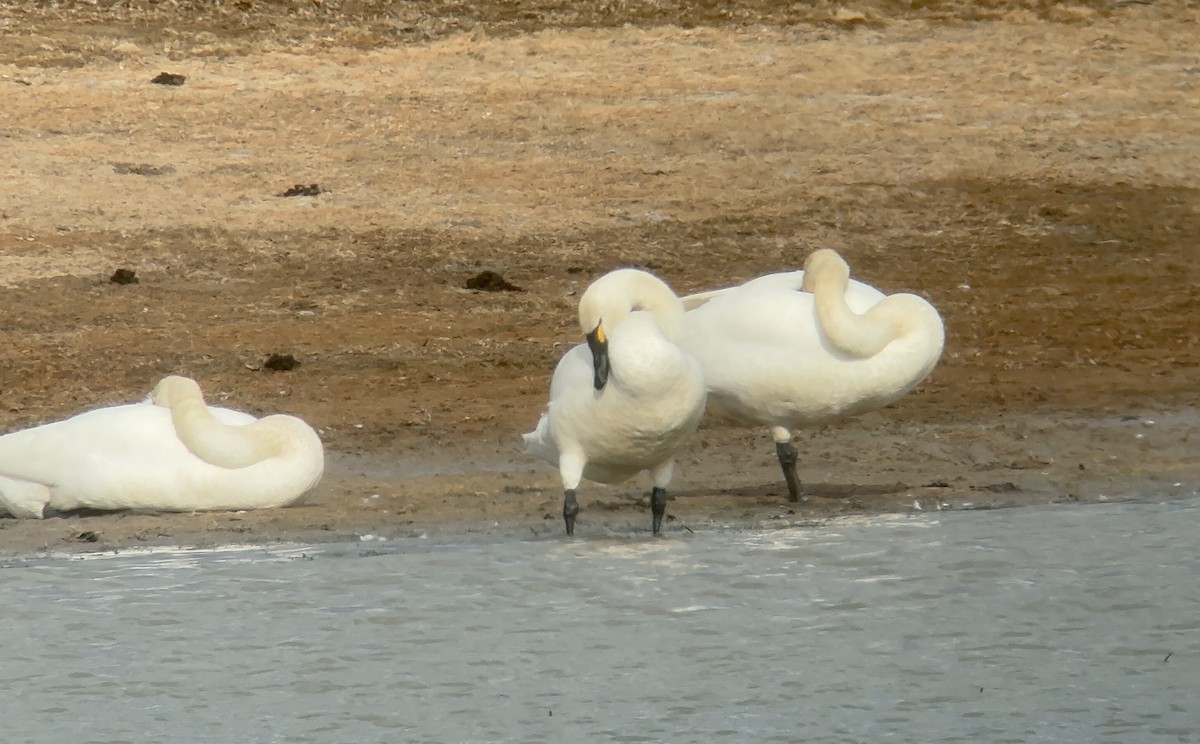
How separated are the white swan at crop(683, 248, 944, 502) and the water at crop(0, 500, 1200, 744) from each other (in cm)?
55

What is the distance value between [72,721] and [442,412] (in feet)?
14.7

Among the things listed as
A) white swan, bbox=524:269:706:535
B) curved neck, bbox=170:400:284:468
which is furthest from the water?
curved neck, bbox=170:400:284:468

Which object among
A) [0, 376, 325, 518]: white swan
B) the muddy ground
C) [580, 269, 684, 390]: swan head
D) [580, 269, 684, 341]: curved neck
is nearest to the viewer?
[580, 269, 684, 390]: swan head

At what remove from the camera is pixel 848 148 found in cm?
1434

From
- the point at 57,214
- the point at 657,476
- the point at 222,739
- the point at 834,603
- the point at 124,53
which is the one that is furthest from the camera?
the point at 124,53

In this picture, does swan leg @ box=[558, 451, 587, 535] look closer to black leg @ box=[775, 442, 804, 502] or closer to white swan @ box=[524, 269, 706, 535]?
white swan @ box=[524, 269, 706, 535]

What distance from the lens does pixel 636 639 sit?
21.5 feet

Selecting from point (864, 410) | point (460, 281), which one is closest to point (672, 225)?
point (460, 281)

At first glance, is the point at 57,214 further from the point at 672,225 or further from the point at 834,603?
the point at 834,603

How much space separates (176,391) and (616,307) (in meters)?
1.83

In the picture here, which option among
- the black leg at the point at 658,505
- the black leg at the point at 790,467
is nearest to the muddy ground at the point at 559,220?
the black leg at the point at 790,467

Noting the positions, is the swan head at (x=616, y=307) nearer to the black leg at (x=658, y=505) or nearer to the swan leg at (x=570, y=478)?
the swan leg at (x=570, y=478)

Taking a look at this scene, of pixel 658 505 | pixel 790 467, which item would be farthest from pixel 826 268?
pixel 658 505

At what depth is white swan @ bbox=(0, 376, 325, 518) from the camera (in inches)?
327
